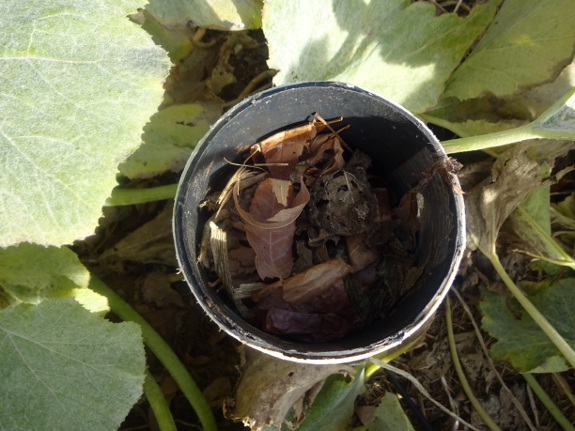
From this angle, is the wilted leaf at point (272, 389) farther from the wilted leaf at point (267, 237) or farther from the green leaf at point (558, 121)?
the green leaf at point (558, 121)

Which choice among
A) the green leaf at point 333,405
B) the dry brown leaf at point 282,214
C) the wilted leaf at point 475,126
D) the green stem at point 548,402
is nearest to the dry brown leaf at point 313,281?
the dry brown leaf at point 282,214

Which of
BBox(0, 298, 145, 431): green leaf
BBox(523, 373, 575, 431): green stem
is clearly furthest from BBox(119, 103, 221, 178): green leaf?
BBox(523, 373, 575, 431): green stem

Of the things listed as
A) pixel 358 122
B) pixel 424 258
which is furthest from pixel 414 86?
pixel 424 258

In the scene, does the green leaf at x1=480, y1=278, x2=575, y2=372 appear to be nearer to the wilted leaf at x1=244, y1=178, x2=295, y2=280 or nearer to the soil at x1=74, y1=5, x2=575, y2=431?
the soil at x1=74, y1=5, x2=575, y2=431

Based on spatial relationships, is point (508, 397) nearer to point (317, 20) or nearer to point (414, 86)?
point (414, 86)

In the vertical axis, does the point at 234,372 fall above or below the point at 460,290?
below

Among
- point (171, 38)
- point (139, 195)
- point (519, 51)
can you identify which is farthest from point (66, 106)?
point (519, 51)
